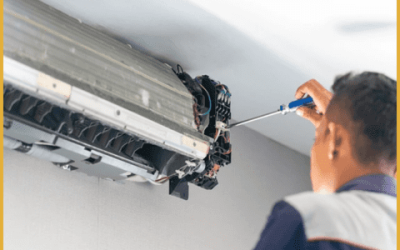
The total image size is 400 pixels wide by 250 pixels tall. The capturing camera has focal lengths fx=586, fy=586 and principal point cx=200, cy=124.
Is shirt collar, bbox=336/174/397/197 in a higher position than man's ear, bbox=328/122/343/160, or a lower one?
lower

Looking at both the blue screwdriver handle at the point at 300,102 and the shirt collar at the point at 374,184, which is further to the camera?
the blue screwdriver handle at the point at 300,102

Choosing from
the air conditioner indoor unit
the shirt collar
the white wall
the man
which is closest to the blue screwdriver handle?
the air conditioner indoor unit

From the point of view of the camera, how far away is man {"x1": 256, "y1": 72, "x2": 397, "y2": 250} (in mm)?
968

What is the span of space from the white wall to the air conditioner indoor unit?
147mm

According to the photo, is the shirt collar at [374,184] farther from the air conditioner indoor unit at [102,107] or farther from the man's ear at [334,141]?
the air conditioner indoor unit at [102,107]

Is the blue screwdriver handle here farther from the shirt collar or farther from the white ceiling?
the shirt collar

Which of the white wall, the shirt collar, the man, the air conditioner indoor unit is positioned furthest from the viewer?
the white wall

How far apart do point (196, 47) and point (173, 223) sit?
87cm

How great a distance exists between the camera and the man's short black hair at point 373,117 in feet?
3.59

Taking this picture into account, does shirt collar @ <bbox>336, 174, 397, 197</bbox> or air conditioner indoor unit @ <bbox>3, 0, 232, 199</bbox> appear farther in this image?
air conditioner indoor unit @ <bbox>3, 0, 232, 199</bbox>

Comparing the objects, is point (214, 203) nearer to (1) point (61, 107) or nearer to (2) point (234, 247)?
(2) point (234, 247)

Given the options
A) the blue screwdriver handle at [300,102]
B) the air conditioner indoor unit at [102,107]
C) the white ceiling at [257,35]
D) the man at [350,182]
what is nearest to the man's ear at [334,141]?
the man at [350,182]

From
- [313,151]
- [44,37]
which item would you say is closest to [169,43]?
[44,37]

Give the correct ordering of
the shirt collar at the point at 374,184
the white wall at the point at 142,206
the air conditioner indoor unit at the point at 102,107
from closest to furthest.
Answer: the shirt collar at the point at 374,184
the air conditioner indoor unit at the point at 102,107
the white wall at the point at 142,206
